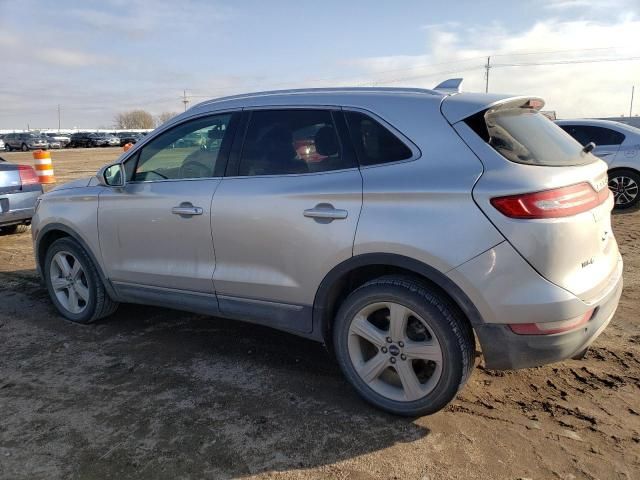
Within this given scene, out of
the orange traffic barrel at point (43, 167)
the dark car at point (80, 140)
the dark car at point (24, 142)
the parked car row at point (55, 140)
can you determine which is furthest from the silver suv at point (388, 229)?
the dark car at point (80, 140)

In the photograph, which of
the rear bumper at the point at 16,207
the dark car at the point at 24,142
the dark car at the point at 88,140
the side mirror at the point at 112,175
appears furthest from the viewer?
the dark car at the point at 88,140

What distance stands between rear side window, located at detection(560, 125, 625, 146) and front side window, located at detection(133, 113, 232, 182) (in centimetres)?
768

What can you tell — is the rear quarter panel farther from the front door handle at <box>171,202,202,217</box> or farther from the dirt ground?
the front door handle at <box>171,202,202,217</box>

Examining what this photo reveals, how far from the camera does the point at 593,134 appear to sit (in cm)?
965

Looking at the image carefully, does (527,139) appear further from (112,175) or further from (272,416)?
(112,175)

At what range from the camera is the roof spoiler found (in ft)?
10.9

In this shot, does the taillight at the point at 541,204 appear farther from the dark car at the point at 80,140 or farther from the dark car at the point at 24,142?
the dark car at the point at 80,140

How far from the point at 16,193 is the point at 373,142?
20.9 feet

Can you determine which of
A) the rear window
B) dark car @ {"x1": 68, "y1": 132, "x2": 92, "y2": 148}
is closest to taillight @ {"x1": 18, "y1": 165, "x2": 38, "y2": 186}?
the rear window

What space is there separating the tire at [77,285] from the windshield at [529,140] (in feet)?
10.9

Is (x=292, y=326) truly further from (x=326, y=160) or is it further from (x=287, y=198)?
(x=326, y=160)

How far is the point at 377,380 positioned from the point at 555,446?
39.1 inches

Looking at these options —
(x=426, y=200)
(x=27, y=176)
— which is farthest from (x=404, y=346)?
(x=27, y=176)

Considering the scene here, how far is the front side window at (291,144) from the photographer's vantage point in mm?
3285
